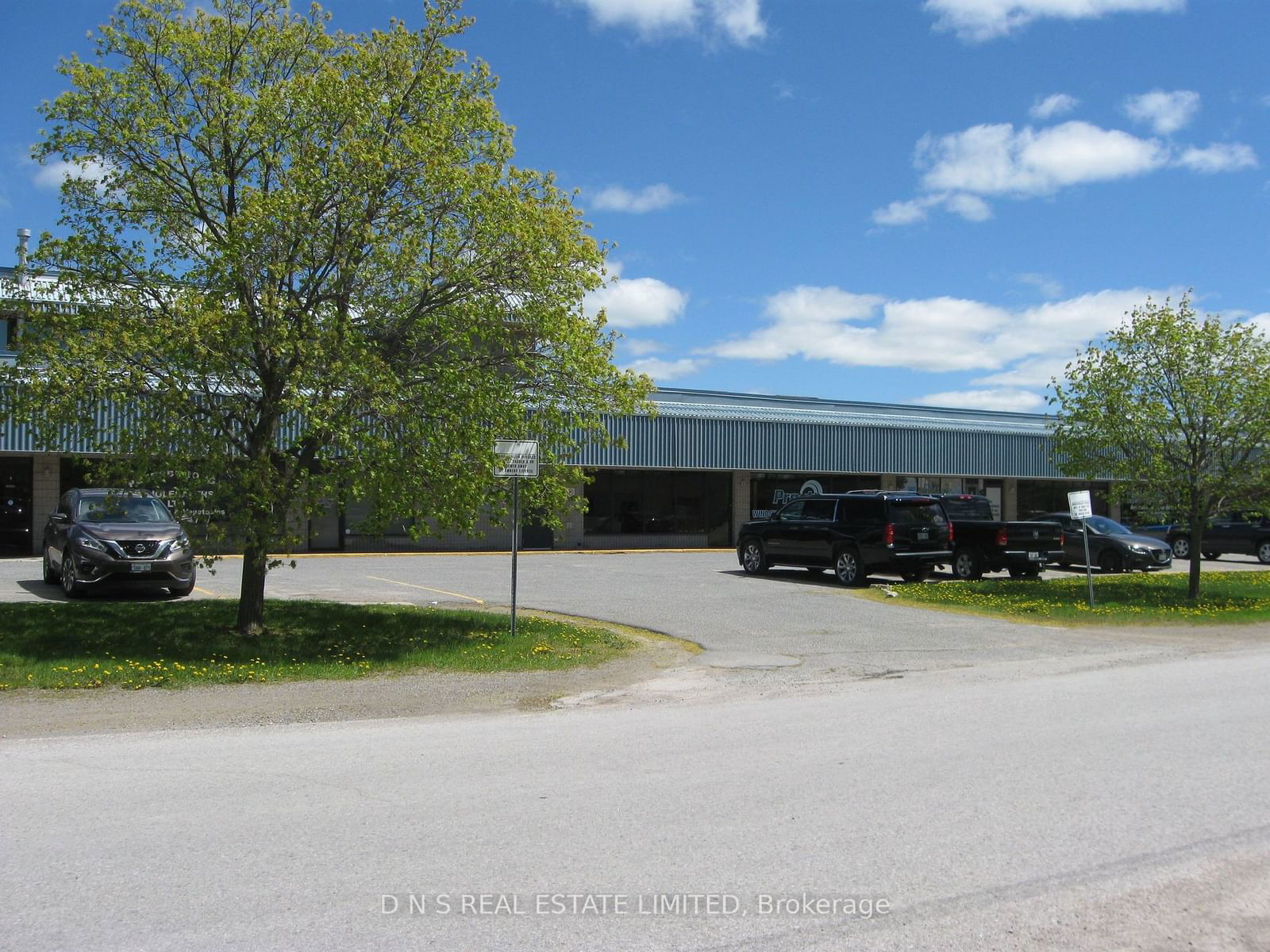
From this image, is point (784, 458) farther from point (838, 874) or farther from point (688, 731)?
point (838, 874)

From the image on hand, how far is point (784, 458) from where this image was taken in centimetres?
3569

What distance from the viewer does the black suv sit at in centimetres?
2181

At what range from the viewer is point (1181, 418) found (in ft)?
64.5

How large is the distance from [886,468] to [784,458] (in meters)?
4.29

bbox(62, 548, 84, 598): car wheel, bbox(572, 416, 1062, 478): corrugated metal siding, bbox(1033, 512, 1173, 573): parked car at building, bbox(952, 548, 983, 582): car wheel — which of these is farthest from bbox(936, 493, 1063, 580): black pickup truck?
bbox(62, 548, 84, 598): car wheel

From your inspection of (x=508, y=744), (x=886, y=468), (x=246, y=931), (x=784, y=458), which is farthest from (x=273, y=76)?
(x=886, y=468)

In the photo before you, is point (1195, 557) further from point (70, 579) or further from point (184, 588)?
point (70, 579)

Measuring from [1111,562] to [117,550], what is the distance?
909 inches

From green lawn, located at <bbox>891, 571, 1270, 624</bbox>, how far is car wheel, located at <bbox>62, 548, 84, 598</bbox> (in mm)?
13753

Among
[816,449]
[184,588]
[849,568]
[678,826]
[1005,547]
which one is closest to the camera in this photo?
[678,826]

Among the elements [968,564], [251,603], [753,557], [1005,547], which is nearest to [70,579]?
[251,603]

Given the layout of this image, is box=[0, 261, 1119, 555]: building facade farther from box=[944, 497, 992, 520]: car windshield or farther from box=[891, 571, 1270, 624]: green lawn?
box=[891, 571, 1270, 624]: green lawn

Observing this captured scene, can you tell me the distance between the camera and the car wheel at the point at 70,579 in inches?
636

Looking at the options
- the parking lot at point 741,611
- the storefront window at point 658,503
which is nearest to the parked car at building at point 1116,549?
the parking lot at point 741,611
